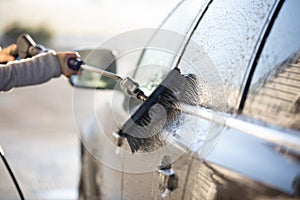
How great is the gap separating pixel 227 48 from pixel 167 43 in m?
0.79

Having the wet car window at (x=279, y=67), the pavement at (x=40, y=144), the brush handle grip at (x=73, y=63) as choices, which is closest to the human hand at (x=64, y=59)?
the brush handle grip at (x=73, y=63)

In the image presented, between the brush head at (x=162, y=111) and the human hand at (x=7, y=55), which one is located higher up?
the brush head at (x=162, y=111)

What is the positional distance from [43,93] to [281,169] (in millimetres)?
12546

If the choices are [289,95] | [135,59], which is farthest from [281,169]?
[135,59]

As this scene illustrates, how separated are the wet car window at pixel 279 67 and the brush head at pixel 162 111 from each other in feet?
0.91

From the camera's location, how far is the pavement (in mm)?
6164

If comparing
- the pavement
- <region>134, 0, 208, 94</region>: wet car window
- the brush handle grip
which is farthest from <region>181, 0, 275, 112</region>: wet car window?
the pavement

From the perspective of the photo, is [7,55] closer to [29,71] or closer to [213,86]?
[29,71]

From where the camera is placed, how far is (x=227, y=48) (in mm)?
1927

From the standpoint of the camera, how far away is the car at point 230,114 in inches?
55.6

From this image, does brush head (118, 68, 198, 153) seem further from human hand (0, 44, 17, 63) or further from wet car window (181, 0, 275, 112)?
human hand (0, 44, 17, 63)

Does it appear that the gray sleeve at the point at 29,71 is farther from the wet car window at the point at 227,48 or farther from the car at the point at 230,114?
the wet car window at the point at 227,48

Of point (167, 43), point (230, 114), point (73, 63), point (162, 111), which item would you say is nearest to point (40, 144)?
point (73, 63)

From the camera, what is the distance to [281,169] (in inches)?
52.2
